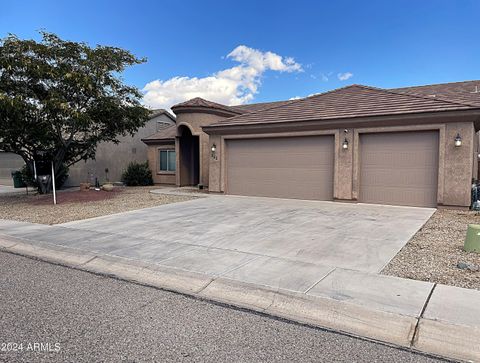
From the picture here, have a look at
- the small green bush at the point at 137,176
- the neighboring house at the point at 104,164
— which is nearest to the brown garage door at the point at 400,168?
the small green bush at the point at 137,176

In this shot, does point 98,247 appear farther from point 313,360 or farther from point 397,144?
point 397,144

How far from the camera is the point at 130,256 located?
6.18m

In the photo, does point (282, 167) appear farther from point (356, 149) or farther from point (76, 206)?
point (76, 206)

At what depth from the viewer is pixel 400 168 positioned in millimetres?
12234

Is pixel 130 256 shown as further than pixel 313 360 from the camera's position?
Yes

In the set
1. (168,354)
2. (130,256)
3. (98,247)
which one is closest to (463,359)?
(168,354)

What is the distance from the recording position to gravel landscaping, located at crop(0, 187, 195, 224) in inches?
415

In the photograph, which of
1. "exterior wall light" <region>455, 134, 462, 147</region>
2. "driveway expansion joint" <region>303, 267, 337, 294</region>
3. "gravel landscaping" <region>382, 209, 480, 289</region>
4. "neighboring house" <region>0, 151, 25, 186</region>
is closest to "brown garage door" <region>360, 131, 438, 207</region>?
"exterior wall light" <region>455, 134, 462, 147</region>

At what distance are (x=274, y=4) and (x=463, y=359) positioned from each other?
18.3 m

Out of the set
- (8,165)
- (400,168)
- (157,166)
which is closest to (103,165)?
(157,166)

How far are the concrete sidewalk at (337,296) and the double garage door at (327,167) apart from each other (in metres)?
8.04

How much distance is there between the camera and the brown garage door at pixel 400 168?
11.8m

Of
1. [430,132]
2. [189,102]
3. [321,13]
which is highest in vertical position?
[321,13]

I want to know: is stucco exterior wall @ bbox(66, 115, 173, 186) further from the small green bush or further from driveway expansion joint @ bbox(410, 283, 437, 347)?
driveway expansion joint @ bbox(410, 283, 437, 347)
